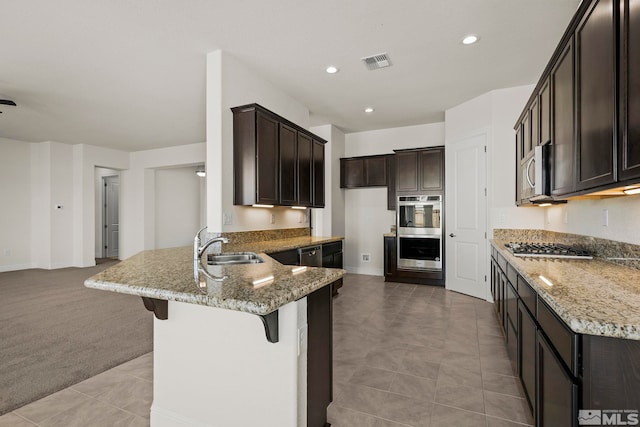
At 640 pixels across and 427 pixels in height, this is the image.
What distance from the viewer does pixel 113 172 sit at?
891 cm

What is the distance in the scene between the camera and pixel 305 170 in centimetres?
446

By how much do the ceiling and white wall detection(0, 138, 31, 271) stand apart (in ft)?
6.79

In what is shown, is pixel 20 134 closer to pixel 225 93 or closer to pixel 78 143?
pixel 78 143

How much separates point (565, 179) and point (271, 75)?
10.4 feet

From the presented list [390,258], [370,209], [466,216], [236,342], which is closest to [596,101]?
[236,342]

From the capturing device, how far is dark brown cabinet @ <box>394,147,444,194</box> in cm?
534

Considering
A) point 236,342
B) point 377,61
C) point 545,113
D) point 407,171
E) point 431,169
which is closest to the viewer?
point 236,342

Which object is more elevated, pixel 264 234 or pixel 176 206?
pixel 176 206

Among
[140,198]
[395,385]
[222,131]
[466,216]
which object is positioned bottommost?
[395,385]

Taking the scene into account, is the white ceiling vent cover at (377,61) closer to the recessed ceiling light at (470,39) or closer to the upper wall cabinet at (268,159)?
the recessed ceiling light at (470,39)

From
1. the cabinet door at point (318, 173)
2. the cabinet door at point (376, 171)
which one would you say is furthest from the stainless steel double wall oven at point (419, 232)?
the cabinet door at point (318, 173)

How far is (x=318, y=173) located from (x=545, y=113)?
9.79 feet

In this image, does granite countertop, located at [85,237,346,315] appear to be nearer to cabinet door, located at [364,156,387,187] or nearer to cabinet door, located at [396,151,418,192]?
cabinet door, located at [396,151,418,192]

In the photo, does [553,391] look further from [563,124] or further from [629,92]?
[563,124]
